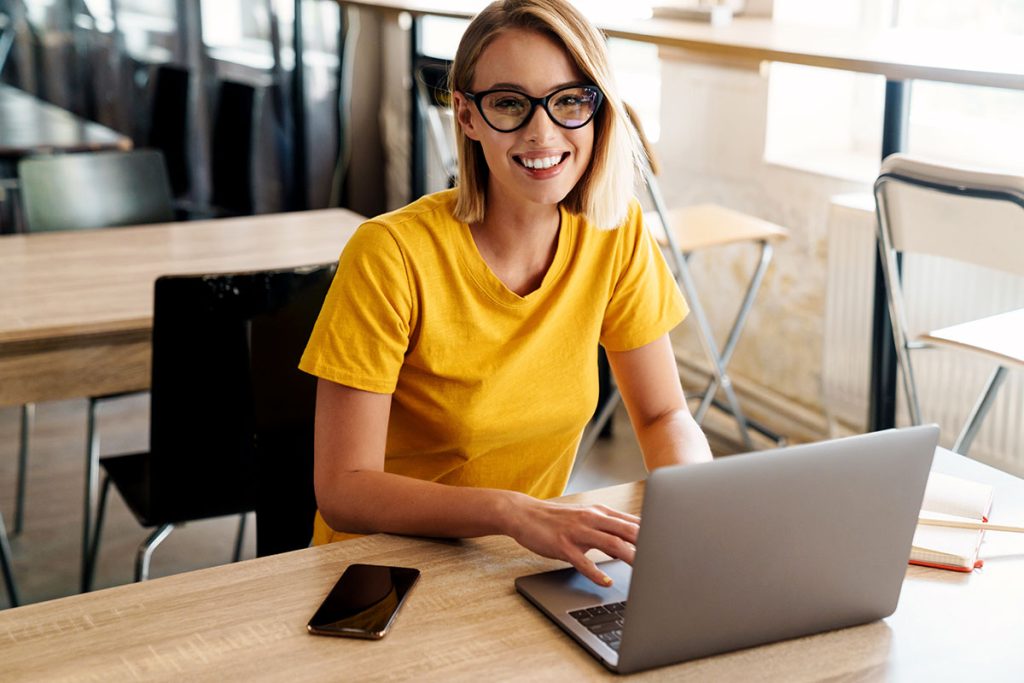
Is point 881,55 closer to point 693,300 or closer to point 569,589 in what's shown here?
point 693,300

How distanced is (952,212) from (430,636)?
1.44m

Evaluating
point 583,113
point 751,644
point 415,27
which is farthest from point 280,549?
point 415,27

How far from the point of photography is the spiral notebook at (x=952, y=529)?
126 centimetres

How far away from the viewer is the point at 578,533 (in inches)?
48.4

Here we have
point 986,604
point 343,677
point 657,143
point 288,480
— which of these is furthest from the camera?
point 657,143

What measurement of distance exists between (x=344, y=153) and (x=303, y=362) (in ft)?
15.4

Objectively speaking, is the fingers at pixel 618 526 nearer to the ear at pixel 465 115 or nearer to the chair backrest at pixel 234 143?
the ear at pixel 465 115

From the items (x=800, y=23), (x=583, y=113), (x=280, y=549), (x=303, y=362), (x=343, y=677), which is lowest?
(x=280, y=549)

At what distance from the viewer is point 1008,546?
1296 mm

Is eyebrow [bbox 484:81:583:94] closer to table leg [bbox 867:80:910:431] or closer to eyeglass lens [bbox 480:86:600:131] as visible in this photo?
eyeglass lens [bbox 480:86:600:131]

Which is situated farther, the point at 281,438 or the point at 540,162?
the point at 281,438

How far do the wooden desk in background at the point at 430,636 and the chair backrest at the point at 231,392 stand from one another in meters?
0.60

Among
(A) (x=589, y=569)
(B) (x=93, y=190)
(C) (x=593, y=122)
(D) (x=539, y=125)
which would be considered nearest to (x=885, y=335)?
Answer: (C) (x=593, y=122)

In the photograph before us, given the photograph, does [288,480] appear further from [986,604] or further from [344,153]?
[344,153]
